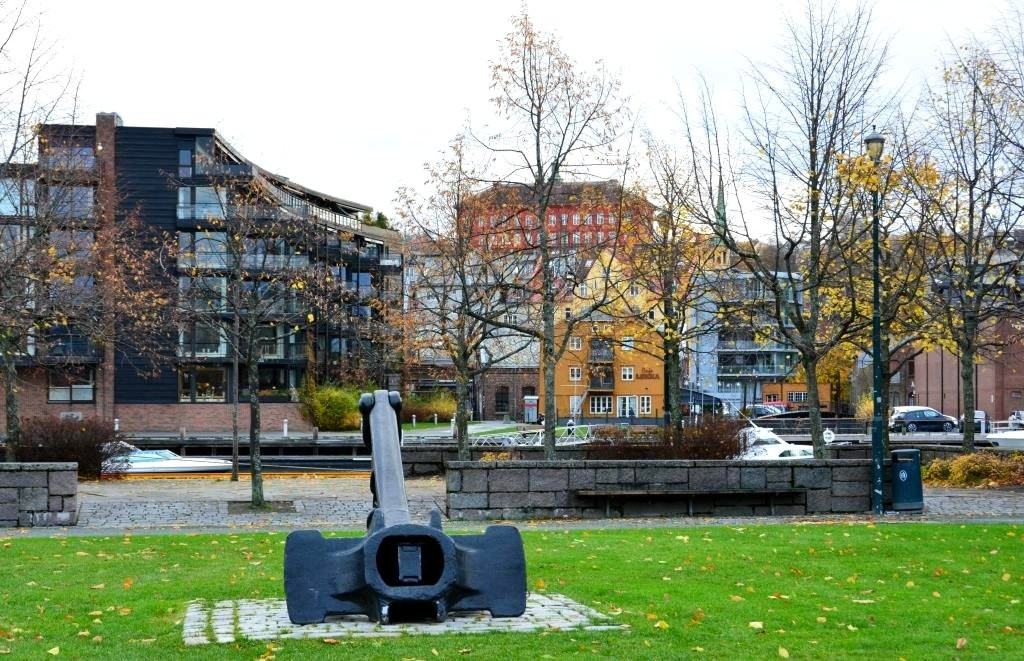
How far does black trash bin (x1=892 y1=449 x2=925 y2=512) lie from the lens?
20.6 meters

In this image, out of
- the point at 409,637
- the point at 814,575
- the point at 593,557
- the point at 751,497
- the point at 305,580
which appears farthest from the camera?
the point at 751,497

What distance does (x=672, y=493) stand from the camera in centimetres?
2042

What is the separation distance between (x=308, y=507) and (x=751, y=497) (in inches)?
304

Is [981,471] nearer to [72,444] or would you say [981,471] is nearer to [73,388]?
[72,444]

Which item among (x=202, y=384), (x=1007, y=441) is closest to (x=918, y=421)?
(x=1007, y=441)

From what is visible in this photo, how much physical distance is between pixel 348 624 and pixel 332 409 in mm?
55711

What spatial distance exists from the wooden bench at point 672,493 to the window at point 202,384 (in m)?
48.5

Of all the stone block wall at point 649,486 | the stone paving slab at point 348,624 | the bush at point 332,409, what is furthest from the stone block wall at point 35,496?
the bush at point 332,409

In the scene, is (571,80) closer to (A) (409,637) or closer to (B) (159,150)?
(A) (409,637)

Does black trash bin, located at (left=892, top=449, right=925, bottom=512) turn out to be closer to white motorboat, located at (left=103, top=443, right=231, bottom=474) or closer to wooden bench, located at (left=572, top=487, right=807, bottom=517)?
wooden bench, located at (left=572, top=487, right=807, bottom=517)

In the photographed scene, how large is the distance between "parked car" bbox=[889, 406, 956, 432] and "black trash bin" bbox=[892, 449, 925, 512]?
44066 mm

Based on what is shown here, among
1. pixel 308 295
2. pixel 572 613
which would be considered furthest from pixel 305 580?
pixel 308 295

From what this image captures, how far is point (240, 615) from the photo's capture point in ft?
31.3

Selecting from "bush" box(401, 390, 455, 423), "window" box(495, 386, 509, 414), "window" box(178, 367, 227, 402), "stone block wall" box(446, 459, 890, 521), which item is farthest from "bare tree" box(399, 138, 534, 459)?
"window" box(495, 386, 509, 414)
